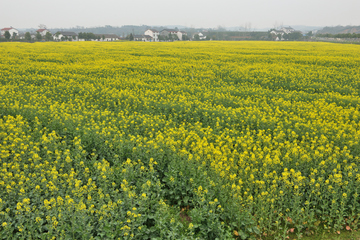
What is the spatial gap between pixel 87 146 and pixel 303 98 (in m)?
11.1

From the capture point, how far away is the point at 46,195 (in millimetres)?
5250

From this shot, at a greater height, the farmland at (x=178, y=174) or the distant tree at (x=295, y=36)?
the distant tree at (x=295, y=36)

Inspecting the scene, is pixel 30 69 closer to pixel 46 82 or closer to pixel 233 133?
pixel 46 82

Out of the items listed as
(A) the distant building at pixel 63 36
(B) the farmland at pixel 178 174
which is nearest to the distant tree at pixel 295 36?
(A) the distant building at pixel 63 36

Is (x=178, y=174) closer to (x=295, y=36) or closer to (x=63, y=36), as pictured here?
(x=63, y=36)

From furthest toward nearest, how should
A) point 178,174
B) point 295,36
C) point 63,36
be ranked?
point 295,36, point 63,36, point 178,174

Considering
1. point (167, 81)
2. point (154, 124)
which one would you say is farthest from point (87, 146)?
point (167, 81)

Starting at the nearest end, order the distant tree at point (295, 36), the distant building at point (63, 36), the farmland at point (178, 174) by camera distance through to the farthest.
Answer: the farmland at point (178, 174) < the distant building at point (63, 36) < the distant tree at point (295, 36)

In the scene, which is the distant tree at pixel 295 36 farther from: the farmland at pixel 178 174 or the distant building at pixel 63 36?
the farmland at pixel 178 174

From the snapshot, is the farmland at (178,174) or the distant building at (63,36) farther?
the distant building at (63,36)

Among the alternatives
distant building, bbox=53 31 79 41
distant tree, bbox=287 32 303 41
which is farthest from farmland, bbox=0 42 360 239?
distant tree, bbox=287 32 303 41

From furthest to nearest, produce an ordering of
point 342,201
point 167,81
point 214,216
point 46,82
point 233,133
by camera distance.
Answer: point 167,81 → point 46,82 → point 233,133 → point 342,201 → point 214,216

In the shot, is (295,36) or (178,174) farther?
(295,36)

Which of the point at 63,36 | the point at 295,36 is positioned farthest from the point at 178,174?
the point at 295,36
